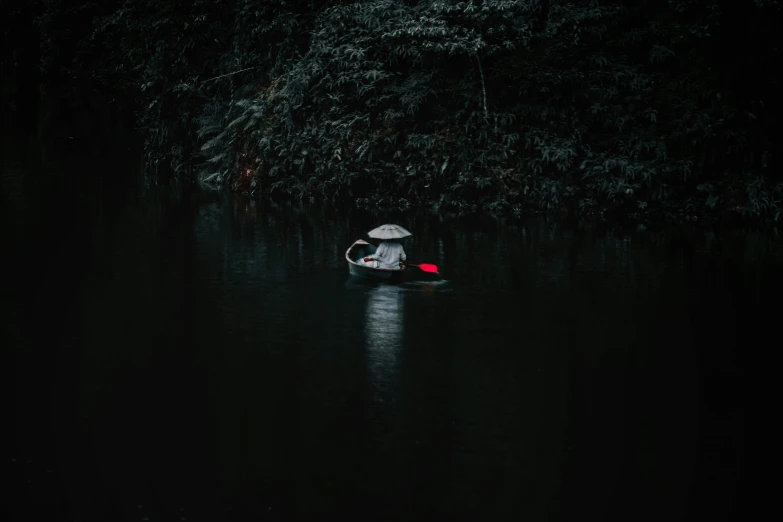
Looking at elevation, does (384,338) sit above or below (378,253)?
below

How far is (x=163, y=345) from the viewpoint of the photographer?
15.8 m

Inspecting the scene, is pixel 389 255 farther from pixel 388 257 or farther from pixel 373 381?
pixel 373 381

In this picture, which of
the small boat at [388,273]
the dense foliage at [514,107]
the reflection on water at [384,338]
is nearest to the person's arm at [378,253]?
the small boat at [388,273]

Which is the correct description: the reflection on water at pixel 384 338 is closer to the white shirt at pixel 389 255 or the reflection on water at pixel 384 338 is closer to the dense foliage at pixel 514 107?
the white shirt at pixel 389 255

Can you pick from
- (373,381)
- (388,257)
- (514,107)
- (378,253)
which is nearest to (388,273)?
(388,257)

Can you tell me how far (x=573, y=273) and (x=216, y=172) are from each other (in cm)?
2155

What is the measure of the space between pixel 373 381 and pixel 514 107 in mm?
22270

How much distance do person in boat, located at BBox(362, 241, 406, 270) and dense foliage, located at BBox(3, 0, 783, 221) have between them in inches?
490

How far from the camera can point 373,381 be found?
14.0m

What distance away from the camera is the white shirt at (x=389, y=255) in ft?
69.8

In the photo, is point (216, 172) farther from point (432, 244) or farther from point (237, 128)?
point (432, 244)

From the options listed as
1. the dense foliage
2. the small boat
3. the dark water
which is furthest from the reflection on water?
the dense foliage

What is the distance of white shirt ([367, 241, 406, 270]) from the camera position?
69.8ft

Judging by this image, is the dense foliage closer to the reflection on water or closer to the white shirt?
the white shirt
